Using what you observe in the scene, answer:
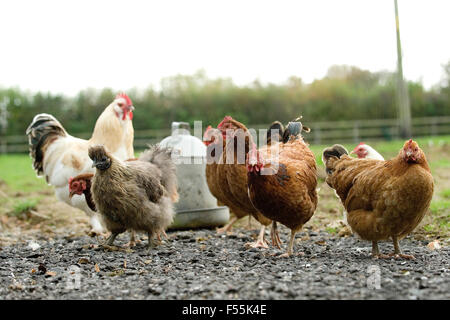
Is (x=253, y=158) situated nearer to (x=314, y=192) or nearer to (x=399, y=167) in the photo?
(x=314, y=192)

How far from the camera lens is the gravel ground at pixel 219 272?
3.06m

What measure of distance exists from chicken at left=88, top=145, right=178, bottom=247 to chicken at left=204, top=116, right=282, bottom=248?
2.52 ft

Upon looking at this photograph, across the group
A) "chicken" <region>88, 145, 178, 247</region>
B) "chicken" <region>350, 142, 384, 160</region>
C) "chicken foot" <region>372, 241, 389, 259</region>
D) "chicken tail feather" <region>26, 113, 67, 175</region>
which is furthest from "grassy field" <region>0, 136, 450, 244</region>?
"chicken" <region>88, 145, 178, 247</region>

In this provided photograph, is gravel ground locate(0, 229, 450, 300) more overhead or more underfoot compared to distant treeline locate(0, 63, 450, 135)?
more underfoot

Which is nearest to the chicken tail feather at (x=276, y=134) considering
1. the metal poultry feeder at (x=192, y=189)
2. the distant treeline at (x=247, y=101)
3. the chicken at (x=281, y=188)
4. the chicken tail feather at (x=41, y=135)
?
the metal poultry feeder at (x=192, y=189)

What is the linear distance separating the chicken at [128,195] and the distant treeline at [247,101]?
13010 mm

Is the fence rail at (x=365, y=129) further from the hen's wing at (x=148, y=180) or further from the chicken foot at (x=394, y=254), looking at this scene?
the chicken foot at (x=394, y=254)

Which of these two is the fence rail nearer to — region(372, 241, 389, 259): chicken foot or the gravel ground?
the gravel ground

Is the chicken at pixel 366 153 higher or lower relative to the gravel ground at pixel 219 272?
higher

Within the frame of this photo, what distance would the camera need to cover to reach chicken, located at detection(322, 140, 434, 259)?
3902 millimetres
